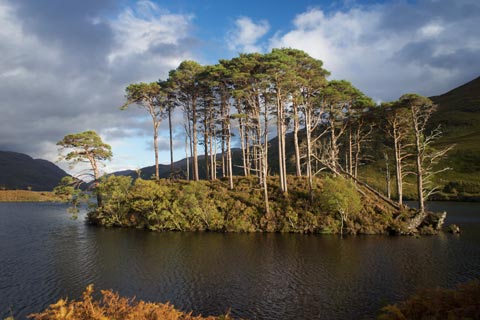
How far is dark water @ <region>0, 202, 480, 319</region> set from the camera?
61.9 ft

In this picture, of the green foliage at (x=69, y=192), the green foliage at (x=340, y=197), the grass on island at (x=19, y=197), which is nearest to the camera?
the green foliage at (x=340, y=197)

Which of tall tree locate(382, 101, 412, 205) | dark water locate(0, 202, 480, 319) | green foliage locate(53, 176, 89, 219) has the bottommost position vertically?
dark water locate(0, 202, 480, 319)

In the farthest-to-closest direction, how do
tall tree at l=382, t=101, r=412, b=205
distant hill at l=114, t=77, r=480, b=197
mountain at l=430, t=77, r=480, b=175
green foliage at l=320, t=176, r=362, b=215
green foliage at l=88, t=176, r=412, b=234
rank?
1. mountain at l=430, t=77, r=480, b=175
2. distant hill at l=114, t=77, r=480, b=197
3. tall tree at l=382, t=101, r=412, b=205
4. green foliage at l=88, t=176, r=412, b=234
5. green foliage at l=320, t=176, r=362, b=215

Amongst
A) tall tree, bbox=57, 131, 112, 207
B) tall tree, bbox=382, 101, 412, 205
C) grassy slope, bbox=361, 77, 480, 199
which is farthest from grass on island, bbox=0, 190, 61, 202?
tall tree, bbox=382, 101, 412, 205

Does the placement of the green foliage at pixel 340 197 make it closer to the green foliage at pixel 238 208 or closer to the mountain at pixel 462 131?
the green foliage at pixel 238 208

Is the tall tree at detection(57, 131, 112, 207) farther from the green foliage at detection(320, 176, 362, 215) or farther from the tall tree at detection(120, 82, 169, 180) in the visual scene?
the green foliage at detection(320, 176, 362, 215)

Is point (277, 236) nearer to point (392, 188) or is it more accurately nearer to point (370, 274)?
point (370, 274)

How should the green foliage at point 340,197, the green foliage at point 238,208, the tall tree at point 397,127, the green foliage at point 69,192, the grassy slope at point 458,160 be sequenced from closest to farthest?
1. the green foliage at point 340,197
2. the green foliage at point 238,208
3. the tall tree at point 397,127
4. the green foliage at point 69,192
5. the grassy slope at point 458,160

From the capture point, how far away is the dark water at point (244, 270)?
18.9 meters

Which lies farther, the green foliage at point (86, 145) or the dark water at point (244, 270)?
the green foliage at point (86, 145)

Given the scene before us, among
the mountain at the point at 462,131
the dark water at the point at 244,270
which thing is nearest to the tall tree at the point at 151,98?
the dark water at the point at 244,270

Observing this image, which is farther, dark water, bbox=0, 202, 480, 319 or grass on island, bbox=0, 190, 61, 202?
grass on island, bbox=0, 190, 61, 202

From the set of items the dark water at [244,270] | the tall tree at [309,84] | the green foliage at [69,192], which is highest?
the tall tree at [309,84]

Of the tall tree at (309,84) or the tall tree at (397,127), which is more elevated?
the tall tree at (309,84)
